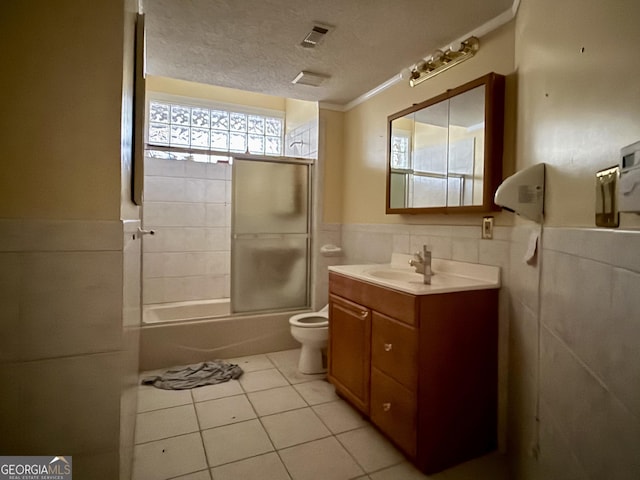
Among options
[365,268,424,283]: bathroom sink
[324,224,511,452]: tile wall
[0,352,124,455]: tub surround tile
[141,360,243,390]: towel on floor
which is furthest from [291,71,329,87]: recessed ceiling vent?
[141,360,243,390]: towel on floor

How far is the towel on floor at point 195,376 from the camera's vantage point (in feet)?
7.72

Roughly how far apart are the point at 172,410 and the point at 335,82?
256 cm

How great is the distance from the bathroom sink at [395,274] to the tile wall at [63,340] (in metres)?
1.49

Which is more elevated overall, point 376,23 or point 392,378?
point 376,23

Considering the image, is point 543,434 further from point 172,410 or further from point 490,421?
point 172,410

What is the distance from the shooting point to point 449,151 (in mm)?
2021

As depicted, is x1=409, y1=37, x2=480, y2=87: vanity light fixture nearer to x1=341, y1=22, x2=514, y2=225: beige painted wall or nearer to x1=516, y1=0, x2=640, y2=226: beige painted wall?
x1=341, y1=22, x2=514, y2=225: beige painted wall

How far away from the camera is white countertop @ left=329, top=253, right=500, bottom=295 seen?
1.63 meters

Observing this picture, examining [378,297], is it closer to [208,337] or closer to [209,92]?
[208,337]

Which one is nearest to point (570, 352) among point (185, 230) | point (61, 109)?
point (61, 109)

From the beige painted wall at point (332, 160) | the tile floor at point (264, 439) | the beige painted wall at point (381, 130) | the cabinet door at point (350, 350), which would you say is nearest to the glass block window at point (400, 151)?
the beige painted wall at point (381, 130)

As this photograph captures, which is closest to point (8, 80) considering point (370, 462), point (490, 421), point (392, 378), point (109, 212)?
point (109, 212)

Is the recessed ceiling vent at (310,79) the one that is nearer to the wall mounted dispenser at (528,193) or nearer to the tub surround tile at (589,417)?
the wall mounted dispenser at (528,193)

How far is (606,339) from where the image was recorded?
2.33ft
